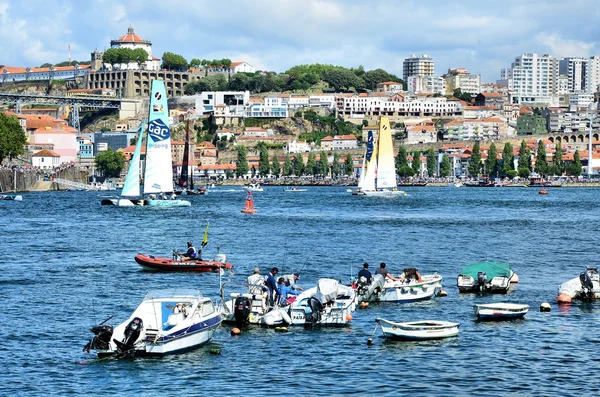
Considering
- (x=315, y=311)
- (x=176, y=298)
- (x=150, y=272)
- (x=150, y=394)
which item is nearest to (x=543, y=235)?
(x=150, y=272)

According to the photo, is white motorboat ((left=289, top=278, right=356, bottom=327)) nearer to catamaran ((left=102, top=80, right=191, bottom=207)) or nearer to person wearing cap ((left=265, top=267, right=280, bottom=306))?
person wearing cap ((left=265, top=267, right=280, bottom=306))

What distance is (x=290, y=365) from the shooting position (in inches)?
1254

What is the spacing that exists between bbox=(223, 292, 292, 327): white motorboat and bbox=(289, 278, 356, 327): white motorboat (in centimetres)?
44

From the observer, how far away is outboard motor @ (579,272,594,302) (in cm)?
4338

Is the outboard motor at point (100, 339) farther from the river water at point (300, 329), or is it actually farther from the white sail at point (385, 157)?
the white sail at point (385, 157)

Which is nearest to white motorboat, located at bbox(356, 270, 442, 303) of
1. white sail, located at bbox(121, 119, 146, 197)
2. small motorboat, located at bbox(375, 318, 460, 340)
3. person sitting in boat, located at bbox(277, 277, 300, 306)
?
person sitting in boat, located at bbox(277, 277, 300, 306)

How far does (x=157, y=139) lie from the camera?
91938mm

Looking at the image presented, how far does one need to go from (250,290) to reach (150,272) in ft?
49.6

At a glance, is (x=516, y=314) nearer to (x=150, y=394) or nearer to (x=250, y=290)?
(x=250, y=290)

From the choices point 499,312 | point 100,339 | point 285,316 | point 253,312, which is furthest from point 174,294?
point 499,312

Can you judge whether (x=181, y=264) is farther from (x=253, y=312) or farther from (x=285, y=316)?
(x=285, y=316)

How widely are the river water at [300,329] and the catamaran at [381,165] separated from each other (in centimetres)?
4229

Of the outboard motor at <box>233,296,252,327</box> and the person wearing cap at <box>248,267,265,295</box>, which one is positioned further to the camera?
the person wearing cap at <box>248,267,265,295</box>

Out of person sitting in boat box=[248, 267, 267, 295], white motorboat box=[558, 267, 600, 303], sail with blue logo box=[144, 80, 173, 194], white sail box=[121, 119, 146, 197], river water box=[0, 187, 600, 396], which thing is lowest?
river water box=[0, 187, 600, 396]
